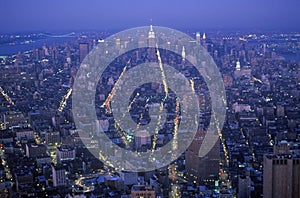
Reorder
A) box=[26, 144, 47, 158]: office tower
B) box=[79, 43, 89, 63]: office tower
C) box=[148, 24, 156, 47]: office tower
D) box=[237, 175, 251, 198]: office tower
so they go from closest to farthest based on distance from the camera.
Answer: box=[237, 175, 251, 198]: office tower, box=[26, 144, 47, 158]: office tower, box=[148, 24, 156, 47]: office tower, box=[79, 43, 89, 63]: office tower

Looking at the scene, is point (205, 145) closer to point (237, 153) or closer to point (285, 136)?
point (237, 153)

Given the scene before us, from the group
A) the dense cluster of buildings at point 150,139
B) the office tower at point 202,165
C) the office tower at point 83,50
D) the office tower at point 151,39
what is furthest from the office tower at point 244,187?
the office tower at point 83,50

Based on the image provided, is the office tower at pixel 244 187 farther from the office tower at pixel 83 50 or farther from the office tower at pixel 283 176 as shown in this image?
the office tower at pixel 83 50

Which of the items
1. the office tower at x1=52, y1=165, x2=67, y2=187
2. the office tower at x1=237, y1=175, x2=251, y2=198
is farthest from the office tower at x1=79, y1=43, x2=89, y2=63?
the office tower at x1=237, y1=175, x2=251, y2=198

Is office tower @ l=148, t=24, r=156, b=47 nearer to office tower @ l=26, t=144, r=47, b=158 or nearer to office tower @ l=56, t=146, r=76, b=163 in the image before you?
office tower @ l=26, t=144, r=47, b=158

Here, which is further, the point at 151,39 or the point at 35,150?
the point at 151,39

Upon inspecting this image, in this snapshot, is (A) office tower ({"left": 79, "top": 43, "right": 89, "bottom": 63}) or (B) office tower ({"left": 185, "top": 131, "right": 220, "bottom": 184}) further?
(A) office tower ({"left": 79, "top": 43, "right": 89, "bottom": 63})

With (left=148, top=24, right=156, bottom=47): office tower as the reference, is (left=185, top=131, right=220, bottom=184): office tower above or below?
below

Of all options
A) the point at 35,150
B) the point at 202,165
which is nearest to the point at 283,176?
the point at 202,165

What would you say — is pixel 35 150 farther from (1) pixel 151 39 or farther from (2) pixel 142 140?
(1) pixel 151 39
